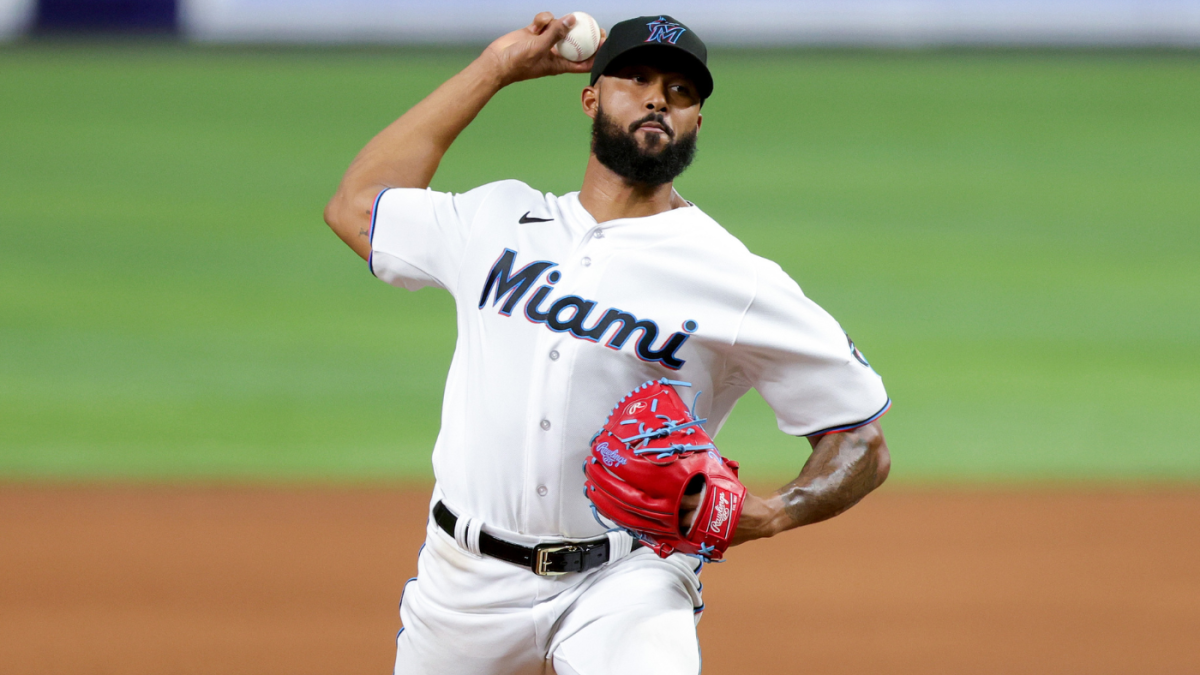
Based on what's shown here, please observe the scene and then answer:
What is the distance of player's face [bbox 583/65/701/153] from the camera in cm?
296

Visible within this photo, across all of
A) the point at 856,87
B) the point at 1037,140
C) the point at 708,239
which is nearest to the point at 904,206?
the point at 1037,140

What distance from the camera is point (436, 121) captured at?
330 cm

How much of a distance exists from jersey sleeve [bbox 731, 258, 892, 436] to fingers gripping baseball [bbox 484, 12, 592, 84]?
830 mm

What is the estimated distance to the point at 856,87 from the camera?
61.0 ft

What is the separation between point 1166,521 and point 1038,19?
47.0ft

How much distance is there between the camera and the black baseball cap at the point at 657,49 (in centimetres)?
293

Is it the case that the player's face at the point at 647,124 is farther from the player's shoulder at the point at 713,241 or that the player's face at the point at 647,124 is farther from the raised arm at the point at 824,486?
the raised arm at the point at 824,486

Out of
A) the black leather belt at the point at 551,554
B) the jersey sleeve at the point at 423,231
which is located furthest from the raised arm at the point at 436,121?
the black leather belt at the point at 551,554

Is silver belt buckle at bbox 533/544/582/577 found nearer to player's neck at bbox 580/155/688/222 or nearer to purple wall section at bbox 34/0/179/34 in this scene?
player's neck at bbox 580/155/688/222

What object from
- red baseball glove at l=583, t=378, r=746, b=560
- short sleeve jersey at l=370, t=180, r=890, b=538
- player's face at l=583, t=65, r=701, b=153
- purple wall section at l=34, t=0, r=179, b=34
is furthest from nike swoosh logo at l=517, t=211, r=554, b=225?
purple wall section at l=34, t=0, r=179, b=34

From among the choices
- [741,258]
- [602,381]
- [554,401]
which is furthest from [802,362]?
[554,401]

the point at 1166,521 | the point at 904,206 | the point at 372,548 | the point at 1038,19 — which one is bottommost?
the point at 372,548

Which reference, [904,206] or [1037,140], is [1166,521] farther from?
[1037,140]

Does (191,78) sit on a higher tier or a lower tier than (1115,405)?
higher
